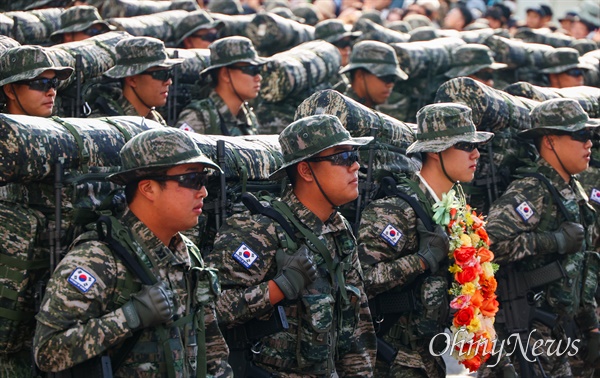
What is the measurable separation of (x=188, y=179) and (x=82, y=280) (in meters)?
0.77

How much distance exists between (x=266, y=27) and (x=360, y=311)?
784 cm

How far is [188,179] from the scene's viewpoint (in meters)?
5.33

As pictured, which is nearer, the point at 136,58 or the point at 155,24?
the point at 136,58

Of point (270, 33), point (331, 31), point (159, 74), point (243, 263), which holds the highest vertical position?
point (243, 263)

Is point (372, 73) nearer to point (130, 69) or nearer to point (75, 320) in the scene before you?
point (130, 69)

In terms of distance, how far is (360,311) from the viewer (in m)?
6.59

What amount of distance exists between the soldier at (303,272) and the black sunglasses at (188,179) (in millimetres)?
821

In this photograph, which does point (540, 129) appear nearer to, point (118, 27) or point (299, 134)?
point (299, 134)

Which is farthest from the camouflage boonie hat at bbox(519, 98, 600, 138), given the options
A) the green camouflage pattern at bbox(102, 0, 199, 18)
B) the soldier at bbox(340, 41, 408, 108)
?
the green camouflage pattern at bbox(102, 0, 199, 18)

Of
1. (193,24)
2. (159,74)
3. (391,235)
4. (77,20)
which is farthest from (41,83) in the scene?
(193,24)

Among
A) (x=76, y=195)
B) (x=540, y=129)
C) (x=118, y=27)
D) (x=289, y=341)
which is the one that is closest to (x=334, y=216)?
(x=289, y=341)

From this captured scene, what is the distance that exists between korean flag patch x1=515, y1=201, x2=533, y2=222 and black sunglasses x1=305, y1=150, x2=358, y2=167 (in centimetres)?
221

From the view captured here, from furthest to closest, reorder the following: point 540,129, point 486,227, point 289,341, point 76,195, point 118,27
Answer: point 118,27, point 540,129, point 486,227, point 289,341, point 76,195

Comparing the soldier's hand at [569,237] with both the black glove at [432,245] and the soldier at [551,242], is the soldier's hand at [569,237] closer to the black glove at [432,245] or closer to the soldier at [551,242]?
the soldier at [551,242]
